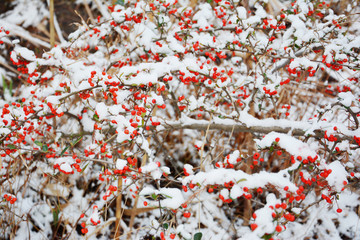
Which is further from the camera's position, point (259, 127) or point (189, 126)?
point (189, 126)

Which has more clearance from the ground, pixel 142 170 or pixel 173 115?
pixel 142 170

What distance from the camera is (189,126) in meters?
1.87

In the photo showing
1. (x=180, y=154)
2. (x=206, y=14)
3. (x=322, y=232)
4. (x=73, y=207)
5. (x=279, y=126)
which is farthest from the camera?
(x=180, y=154)

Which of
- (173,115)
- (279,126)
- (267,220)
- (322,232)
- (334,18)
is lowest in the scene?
(322,232)

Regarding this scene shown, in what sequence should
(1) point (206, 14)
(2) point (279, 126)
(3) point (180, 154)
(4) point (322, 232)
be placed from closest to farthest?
Result: (2) point (279, 126) → (1) point (206, 14) → (4) point (322, 232) → (3) point (180, 154)

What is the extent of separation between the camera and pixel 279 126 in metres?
1.69

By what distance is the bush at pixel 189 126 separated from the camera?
3.72ft

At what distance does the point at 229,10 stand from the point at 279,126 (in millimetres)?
954

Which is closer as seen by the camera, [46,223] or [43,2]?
[46,223]

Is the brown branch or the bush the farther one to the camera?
the brown branch

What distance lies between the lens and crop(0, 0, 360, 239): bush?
3.72 feet

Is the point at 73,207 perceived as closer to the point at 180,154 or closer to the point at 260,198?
the point at 180,154

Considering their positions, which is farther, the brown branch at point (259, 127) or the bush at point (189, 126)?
the brown branch at point (259, 127)

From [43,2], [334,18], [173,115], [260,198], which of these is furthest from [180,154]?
[43,2]
